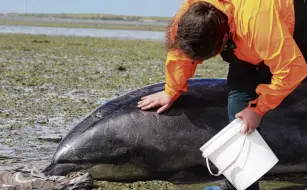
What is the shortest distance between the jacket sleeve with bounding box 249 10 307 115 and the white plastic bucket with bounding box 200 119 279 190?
0.34 m

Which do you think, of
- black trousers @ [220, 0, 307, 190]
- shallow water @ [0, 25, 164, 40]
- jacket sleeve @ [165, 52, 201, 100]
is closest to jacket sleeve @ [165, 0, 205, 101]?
jacket sleeve @ [165, 52, 201, 100]

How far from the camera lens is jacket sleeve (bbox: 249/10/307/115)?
3.67 meters

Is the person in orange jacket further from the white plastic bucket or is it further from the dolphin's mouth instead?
the dolphin's mouth

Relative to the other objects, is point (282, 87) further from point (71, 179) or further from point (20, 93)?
point (20, 93)

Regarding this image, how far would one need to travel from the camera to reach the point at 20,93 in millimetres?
8961

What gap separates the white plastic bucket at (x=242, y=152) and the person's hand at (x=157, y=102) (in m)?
1.14

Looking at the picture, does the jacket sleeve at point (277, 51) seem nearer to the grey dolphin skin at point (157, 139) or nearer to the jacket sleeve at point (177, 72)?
the jacket sleeve at point (177, 72)

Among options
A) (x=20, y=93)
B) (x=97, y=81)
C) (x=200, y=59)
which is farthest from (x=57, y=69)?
(x=200, y=59)

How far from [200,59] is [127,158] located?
60.0 inches

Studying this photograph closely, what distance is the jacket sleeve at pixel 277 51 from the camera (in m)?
3.67

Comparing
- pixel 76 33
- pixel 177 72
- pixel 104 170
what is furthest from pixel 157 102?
pixel 76 33

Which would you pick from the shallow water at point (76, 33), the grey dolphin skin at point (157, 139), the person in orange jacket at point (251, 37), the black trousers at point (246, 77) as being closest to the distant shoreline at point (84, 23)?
the shallow water at point (76, 33)

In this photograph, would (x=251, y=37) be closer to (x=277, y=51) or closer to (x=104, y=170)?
(x=277, y=51)

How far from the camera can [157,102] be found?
5113 mm
